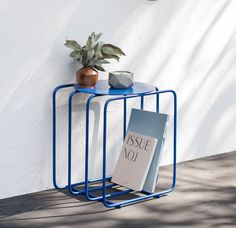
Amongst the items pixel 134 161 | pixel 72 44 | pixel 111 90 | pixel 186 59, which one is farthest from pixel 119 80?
pixel 186 59

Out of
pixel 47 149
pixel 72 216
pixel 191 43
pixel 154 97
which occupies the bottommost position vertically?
pixel 72 216

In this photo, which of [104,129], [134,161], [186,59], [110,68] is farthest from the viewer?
[186,59]

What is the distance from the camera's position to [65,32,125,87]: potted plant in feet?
11.0

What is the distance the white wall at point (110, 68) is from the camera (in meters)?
3.31

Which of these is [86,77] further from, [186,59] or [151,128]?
[186,59]

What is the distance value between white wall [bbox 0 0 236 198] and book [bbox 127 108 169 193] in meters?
0.19

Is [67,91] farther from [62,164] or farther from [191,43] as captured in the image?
[191,43]

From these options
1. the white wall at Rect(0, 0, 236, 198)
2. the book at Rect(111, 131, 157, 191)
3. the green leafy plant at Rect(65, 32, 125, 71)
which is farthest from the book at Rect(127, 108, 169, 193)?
the green leafy plant at Rect(65, 32, 125, 71)

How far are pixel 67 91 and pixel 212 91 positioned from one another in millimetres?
1101

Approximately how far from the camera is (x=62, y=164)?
3.56 m

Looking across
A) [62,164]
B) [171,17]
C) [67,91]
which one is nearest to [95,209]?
[62,164]

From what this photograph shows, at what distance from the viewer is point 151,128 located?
Result: 138 inches

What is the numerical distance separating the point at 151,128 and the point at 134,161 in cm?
19

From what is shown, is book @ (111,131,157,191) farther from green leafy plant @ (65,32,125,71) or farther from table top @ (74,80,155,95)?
green leafy plant @ (65,32,125,71)
